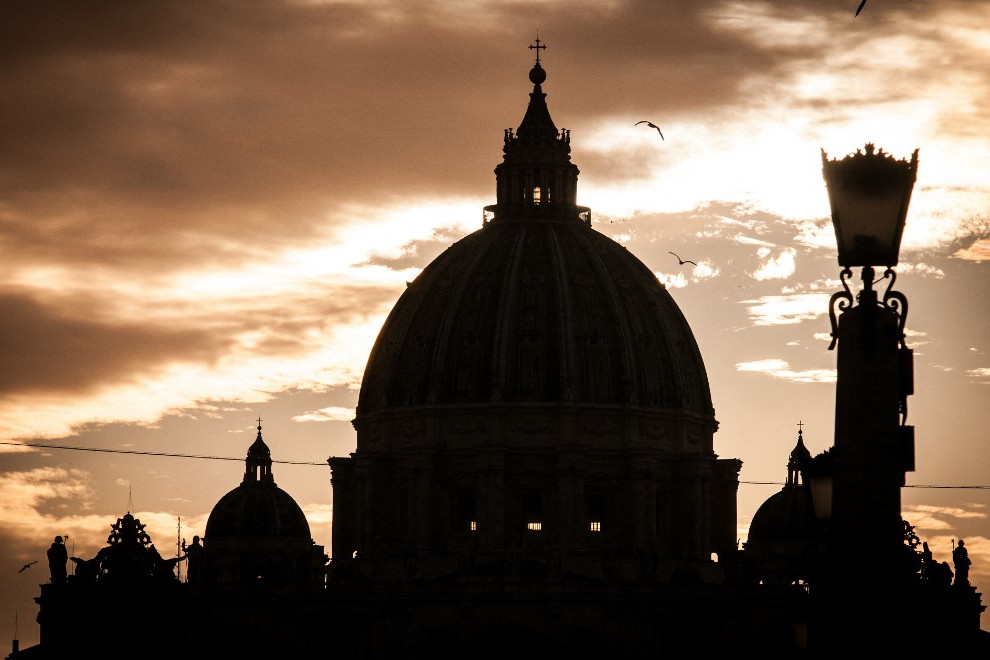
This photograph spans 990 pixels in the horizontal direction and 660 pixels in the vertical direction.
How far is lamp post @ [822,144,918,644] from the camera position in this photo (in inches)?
586

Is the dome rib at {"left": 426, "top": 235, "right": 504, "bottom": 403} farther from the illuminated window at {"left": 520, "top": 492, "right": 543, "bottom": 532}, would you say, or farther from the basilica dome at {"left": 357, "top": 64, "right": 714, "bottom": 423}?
the illuminated window at {"left": 520, "top": 492, "right": 543, "bottom": 532}

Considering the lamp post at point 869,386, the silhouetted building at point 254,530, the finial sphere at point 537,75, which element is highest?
the finial sphere at point 537,75

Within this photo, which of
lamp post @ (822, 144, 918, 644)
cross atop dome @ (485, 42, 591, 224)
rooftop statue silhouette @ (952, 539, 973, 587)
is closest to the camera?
lamp post @ (822, 144, 918, 644)

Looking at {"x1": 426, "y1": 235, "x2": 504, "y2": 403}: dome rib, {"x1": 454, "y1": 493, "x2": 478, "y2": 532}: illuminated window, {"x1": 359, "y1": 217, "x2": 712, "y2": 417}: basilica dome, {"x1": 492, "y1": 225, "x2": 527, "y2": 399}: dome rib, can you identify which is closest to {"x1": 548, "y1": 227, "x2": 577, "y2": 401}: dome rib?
{"x1": 359, "y1": 217, "x2": 712, "y2": 417}: basilica dome

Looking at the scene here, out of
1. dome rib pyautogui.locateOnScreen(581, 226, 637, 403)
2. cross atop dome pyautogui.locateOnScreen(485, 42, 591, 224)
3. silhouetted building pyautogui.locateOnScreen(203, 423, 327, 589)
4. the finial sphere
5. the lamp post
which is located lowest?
the lamp post

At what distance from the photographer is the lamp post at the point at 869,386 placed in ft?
48.9

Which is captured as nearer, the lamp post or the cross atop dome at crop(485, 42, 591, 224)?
the lamp post

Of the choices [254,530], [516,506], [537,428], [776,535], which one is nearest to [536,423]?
[537,428]

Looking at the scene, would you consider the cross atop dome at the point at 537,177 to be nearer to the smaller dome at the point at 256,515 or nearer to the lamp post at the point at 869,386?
the smaller dome at the point at 256,515

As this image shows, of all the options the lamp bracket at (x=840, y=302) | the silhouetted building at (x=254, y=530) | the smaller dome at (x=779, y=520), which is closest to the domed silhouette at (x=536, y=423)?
the smaller dome at (x=779, y=520)

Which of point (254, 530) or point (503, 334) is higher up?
point (503, 334)

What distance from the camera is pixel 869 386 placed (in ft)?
50.0

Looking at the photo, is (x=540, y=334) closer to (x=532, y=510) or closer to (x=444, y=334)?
(x=444, y=334)

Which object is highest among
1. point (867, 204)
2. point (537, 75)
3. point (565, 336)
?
point (537, 75)
